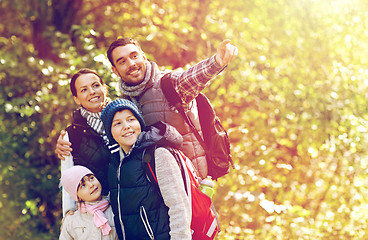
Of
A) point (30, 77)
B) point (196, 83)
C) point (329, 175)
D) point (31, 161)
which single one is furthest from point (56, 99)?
point (329, 175)

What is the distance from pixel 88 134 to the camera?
3092mm

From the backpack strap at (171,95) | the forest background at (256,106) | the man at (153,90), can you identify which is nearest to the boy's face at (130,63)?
the man at (153,90)

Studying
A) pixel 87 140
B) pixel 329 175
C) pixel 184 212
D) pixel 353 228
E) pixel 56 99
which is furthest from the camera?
pixel 329 175

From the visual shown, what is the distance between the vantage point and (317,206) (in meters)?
5.68

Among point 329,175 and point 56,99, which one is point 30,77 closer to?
point 56,99

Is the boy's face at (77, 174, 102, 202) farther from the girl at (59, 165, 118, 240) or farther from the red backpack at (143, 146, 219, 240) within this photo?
the red backpack at (143, 146, 219, 240)

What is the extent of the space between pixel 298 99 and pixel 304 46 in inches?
31.6

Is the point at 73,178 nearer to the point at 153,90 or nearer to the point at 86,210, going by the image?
the point at 86,210

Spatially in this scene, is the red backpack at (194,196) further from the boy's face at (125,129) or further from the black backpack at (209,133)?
the black backpack at (209,133)

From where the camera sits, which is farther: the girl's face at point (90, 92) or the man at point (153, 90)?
the girl's face at point (90, 92)

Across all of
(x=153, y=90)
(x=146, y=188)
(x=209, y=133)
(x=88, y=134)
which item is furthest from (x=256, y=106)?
(x=146, y=188)

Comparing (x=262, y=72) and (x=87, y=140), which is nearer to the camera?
(x=87, y=140)

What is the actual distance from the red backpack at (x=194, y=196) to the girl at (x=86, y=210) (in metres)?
0.57

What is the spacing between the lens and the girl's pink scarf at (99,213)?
2.82m
